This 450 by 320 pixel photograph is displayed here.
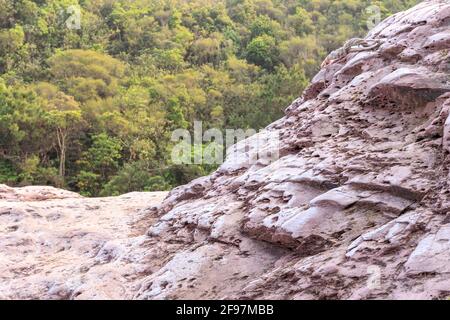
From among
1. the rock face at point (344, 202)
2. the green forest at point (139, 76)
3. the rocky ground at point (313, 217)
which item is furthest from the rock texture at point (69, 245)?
the green forest at point (139, 76)

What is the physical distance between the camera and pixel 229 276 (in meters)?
3.26

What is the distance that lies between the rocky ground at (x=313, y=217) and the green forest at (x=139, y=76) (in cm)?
1020

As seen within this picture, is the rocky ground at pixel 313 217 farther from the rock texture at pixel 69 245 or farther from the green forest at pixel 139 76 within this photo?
the green forest at pixel 139 76

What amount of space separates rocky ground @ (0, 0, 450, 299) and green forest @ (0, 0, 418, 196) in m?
10.2

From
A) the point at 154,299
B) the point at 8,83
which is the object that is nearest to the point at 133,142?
the point at 8,83

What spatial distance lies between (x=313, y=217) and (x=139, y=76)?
23.3 m

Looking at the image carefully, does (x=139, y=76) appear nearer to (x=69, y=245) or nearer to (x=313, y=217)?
(x=69, y=245)

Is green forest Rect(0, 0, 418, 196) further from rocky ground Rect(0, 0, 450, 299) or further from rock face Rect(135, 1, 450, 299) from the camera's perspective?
rock face Rect(135, 1, 450, 299)

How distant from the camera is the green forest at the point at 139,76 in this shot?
17.7m

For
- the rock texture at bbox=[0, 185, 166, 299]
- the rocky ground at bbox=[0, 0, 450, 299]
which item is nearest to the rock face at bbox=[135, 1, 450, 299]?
the rocky ground at bbox=[0, 0, 450, 299]

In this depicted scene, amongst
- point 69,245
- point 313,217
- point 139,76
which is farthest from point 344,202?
point 139,76

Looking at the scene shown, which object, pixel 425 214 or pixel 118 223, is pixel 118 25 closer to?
pixel 118 223

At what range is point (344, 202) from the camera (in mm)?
3229
